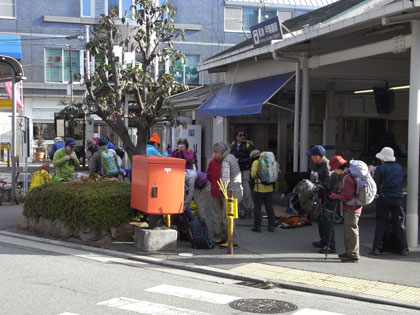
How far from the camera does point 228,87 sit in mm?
16891

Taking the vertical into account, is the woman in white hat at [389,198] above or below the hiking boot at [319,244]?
above

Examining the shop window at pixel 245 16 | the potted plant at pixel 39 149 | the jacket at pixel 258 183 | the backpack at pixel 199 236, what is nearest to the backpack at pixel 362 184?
the jacket at pixel 258 183

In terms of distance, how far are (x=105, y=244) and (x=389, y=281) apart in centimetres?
478

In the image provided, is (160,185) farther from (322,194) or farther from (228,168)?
(322,194)

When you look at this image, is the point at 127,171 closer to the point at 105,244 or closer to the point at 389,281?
the point at 105,244

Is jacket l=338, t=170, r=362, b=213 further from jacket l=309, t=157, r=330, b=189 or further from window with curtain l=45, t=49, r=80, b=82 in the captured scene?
window with curtain l=45, t=49, r=80, b=82

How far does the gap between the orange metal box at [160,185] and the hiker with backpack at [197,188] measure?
80cm

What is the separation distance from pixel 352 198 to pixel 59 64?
27.4 meters

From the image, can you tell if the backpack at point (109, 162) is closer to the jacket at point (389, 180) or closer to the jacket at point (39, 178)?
the jacket at point (39, 178)

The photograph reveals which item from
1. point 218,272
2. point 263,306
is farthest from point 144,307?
point 218,272

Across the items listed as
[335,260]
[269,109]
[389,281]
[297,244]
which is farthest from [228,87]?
[389,281]

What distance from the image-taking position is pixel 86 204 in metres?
9.49

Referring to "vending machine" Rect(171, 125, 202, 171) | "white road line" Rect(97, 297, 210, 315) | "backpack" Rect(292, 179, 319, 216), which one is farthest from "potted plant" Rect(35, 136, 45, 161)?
"white road line" Rect(97, 297, 210, 315)

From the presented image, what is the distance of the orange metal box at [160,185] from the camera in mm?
8664
